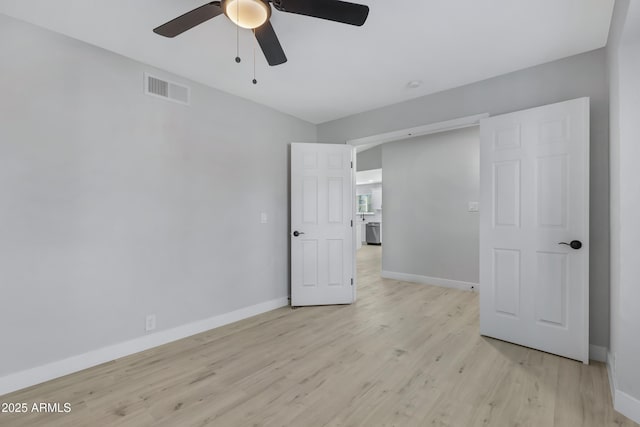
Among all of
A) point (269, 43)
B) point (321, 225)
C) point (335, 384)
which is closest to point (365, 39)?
point (269, 43)

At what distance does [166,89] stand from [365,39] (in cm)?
189

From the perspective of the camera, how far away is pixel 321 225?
3957mm

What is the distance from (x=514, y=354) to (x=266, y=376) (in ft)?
6.83

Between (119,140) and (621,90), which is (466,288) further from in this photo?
(119,140)

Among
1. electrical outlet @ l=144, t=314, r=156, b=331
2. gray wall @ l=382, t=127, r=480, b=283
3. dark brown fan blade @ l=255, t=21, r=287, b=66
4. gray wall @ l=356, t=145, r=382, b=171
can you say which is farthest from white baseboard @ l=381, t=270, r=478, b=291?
dark brown fan blade @ l=255, t=21, r=287, b=66

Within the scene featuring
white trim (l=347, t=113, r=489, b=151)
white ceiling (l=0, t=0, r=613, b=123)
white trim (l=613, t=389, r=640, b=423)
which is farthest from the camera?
white trim (l=347, t=113, r=489, b=151)

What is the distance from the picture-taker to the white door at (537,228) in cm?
240

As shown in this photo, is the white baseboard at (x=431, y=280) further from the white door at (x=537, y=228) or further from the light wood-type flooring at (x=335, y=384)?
the white door at (x=537, y=228)

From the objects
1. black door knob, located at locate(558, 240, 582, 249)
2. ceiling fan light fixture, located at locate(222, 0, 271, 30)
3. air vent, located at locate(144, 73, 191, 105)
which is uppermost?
air vent, located at locate(144, 73, 191, 105)

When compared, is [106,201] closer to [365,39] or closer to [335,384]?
[335,384]

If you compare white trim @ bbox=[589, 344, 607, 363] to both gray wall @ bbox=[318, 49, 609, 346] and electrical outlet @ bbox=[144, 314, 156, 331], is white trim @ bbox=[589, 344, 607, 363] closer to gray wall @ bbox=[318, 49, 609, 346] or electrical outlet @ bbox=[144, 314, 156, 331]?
gray wall @ bbox=[318, 49, 609, 346]

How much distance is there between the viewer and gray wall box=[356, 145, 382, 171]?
805 centimetres

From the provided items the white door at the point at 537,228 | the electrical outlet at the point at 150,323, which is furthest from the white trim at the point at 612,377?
the electrical outlet at the point at 150,323

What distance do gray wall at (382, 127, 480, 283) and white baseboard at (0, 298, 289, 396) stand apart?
2943 millimetres
